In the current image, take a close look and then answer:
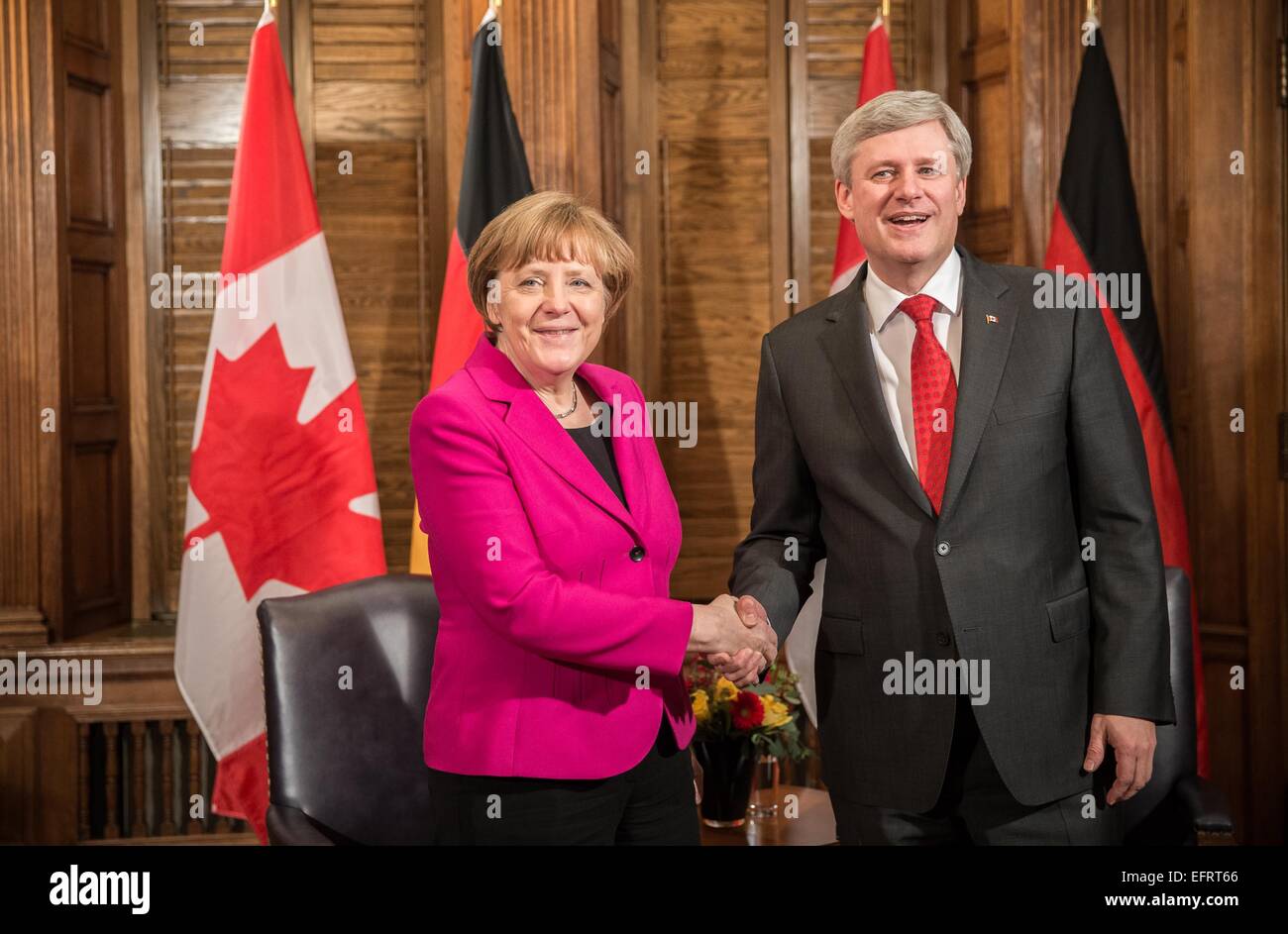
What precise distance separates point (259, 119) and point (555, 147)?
2.80 feet

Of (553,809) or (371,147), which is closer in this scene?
(553,809)

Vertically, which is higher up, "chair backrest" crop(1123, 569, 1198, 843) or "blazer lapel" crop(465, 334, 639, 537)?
"blazer lapel" crop(465, 334, 639, 537)

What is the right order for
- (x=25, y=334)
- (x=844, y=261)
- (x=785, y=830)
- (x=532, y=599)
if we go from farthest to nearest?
(x=844, y=261) < (x=25, y=334) < (x=785, y=830) < (x=532, y=599)

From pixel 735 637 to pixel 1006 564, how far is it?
0.41 m

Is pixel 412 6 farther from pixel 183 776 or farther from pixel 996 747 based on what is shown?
pixel 996 747

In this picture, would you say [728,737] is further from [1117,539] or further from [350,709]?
[1117,539]

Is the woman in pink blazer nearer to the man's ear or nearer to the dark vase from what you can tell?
the man's ear

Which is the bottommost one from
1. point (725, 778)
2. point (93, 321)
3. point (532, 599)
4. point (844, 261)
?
point (725, 778)

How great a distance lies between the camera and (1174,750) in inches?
93.0

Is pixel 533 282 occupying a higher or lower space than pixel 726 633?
higher

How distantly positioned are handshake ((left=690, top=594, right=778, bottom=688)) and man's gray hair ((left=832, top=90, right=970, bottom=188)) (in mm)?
676

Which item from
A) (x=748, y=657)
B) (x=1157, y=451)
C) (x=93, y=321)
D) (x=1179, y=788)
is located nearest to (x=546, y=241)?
(x=748, y=657)

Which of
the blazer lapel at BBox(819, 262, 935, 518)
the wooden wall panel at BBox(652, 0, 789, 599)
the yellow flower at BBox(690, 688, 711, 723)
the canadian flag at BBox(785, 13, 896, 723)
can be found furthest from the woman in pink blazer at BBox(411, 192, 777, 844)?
the wooden wall panel at BBox(652, 0, 789, 599)

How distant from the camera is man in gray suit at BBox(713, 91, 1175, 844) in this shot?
1.66 metres
